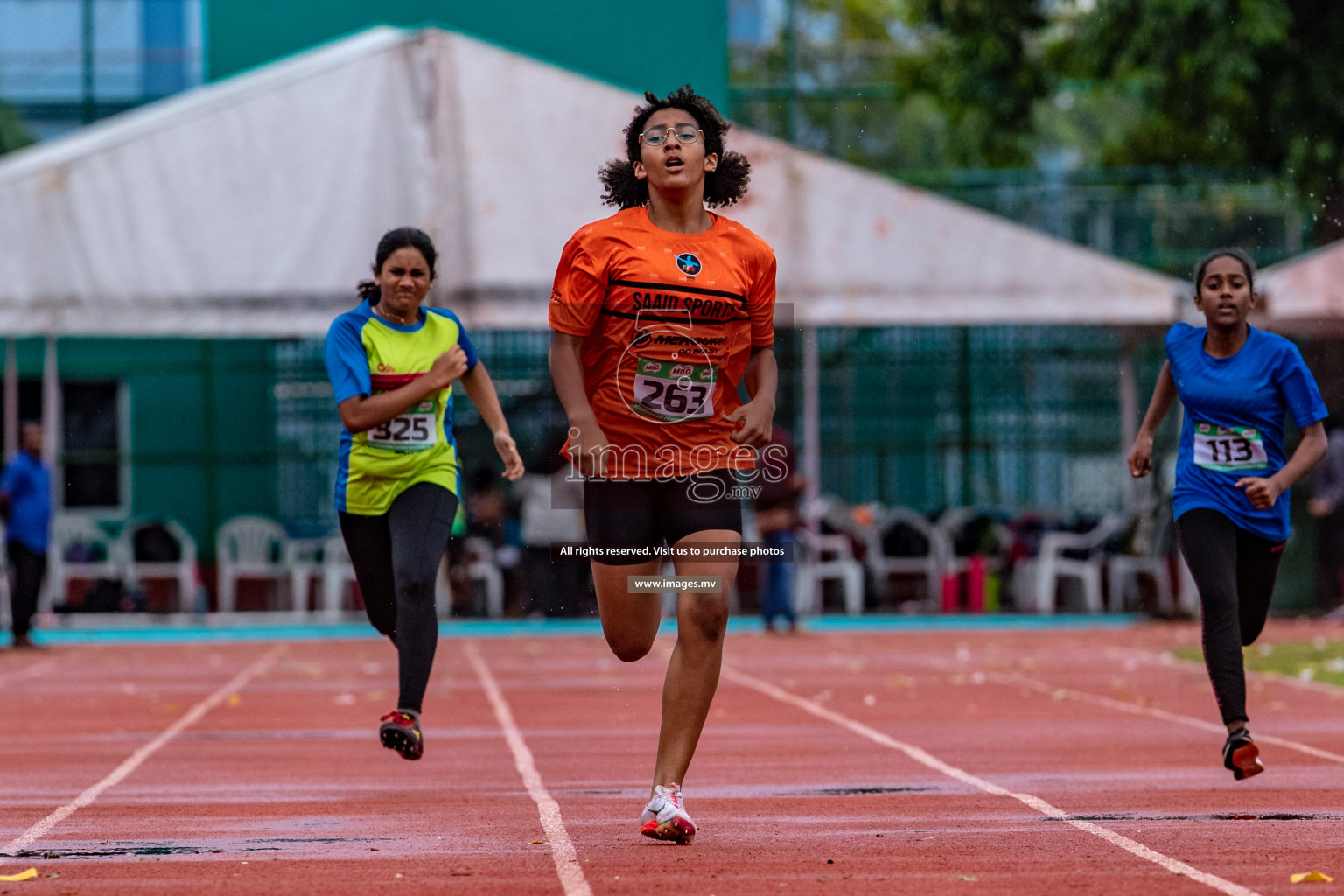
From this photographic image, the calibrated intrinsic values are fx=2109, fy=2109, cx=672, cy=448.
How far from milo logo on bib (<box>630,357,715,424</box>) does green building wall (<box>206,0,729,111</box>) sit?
62.1 feet

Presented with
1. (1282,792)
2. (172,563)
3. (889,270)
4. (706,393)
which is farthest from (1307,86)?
(706,393)

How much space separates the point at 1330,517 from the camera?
20031 millimetres

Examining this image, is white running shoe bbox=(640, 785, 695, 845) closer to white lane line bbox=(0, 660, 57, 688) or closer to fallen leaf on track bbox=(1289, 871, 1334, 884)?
fallen leaf on track bbox=(1289, 871, 1334, 884)

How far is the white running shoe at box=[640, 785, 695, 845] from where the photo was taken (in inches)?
227

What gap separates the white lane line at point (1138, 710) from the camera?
28.3 ft

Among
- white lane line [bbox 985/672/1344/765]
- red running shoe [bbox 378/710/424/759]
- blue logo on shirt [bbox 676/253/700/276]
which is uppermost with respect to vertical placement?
blue logo on shirt [bbox 676/253/700/276]

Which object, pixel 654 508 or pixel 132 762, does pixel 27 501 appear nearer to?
pixel 132 762

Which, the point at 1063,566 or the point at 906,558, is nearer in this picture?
the point at 1063,566

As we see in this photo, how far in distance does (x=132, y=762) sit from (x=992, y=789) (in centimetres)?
356

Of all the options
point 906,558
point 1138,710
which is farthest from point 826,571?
point 1138,710

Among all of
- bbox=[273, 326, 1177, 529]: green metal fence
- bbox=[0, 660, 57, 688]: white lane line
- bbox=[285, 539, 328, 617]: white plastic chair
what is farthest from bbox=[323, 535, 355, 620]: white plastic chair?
bbox=[0, 660, 57, 688]: white lane line

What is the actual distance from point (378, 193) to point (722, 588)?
497 inches

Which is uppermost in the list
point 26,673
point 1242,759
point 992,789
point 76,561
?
point 1242,759

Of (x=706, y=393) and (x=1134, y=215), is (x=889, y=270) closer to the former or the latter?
(x=1134, y=215)
